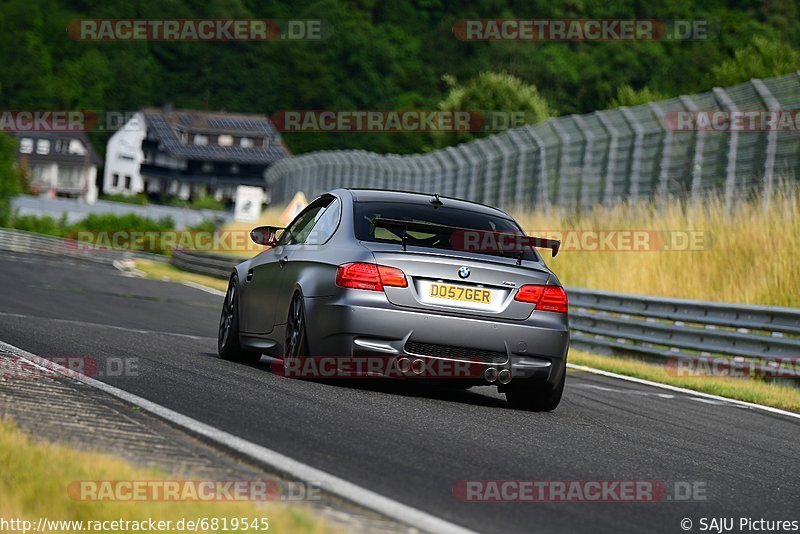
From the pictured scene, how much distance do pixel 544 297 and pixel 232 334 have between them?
2954 mm

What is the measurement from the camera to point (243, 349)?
470 inches

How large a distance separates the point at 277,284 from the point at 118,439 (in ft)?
15.3

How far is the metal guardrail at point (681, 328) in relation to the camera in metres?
16.2

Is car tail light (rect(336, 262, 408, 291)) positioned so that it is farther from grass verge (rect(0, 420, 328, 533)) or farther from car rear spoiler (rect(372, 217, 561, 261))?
grass verge (rect(0, 420, 328, 533))

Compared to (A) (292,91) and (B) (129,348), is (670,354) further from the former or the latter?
(A) (292,91)

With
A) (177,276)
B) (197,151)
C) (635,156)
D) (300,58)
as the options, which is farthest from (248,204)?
(300,58)

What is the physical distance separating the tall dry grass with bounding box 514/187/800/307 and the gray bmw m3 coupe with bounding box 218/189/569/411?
920 centimetres

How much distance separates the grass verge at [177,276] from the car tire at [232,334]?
20213mm

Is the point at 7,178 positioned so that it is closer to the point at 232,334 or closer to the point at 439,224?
the point at 232,334

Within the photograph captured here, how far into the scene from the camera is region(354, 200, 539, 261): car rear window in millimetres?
10438

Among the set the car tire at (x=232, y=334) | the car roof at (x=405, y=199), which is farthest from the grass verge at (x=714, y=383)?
the car tire at (x=232, y=334)

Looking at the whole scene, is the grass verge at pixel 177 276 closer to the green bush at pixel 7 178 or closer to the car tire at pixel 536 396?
the car tire at pixel 536 396

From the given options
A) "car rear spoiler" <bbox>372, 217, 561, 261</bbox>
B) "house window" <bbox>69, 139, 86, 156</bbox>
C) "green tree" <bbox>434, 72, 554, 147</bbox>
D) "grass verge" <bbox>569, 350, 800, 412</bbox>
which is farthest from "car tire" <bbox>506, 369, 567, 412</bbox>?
"house window" <bbox>69, 139, 86, 156</bbox>

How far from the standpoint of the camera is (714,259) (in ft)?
68.7
